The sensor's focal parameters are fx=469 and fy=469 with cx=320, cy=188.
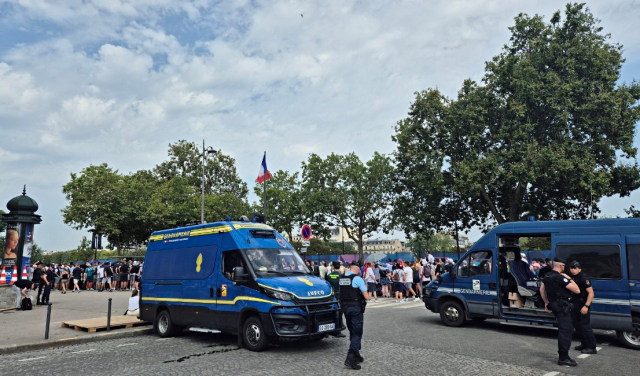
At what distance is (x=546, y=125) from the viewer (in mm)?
28422

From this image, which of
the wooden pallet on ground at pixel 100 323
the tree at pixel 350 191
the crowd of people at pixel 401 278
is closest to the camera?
the wooden pallet on ground at pixel 100 323

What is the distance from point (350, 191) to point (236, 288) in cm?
3729

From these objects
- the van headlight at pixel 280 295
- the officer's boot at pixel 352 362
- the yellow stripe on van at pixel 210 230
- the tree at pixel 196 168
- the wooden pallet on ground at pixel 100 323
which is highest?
the tree at pixel 196 168

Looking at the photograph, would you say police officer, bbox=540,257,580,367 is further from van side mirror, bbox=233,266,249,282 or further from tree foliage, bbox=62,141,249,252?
tree foliage, bbox=62,141,249,252

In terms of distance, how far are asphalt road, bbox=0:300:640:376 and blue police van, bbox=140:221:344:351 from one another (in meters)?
0.47

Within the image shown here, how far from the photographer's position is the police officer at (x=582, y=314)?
8625 mm

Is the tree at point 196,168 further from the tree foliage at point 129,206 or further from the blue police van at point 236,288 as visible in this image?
the blue police van at point 236,288

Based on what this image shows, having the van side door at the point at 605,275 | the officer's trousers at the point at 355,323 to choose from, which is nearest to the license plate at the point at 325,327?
the officer's trousers at the point at 355,323

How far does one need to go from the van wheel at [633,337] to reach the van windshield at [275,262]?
658 centimetres

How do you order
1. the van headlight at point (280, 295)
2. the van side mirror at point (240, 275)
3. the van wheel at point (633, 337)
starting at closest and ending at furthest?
1. the van headlight at point (280, 295)
2. the van side mirror at point (240, 275)
3. the van wheel at point (633, 337)

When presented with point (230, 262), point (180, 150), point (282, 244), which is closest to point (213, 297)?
point (230, 262)

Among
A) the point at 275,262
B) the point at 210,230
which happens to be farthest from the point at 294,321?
the point at 210,230

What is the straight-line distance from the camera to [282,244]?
34.2 ft

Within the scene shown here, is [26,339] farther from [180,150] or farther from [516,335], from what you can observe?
[180,150]
